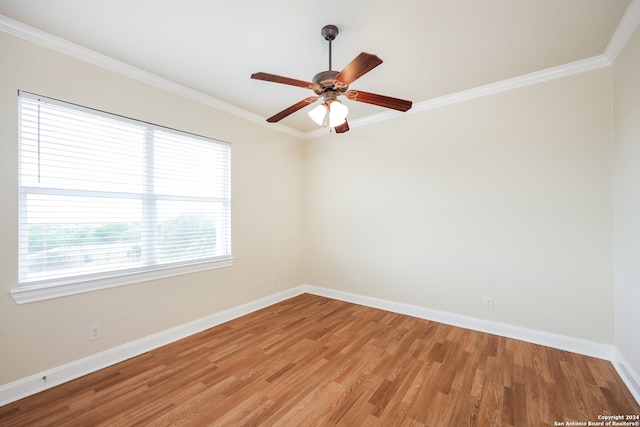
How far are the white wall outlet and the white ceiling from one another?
241cm

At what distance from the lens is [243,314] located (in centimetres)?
349

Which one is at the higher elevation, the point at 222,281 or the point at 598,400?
the point at 222,281

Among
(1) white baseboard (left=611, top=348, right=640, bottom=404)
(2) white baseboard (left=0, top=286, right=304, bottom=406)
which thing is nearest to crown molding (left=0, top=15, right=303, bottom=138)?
(2) white baseboard (left=0, top=286, right=304, bottom=406)

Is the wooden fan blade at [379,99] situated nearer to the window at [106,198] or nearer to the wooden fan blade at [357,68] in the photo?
the wooden fan blade at [357,68]

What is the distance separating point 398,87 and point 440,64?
1.65 ft

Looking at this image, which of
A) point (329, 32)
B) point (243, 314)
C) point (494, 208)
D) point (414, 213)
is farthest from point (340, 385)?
point (329, 32)

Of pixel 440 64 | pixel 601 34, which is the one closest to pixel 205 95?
pixel 440 64

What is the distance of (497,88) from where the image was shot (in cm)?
284

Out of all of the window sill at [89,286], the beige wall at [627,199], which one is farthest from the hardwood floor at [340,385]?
the window sill at [89,286]

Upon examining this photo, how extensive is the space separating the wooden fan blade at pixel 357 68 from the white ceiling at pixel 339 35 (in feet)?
1.70

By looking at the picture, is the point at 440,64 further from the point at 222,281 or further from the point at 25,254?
the point at 25,254

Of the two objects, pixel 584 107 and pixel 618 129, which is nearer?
pixel 618 129

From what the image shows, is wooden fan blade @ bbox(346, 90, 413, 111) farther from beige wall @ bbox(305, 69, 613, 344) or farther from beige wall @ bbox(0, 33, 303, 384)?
beige wall @ bbox(0, 33, 303, 384)

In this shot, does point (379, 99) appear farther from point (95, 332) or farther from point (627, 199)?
point (95, 332)
